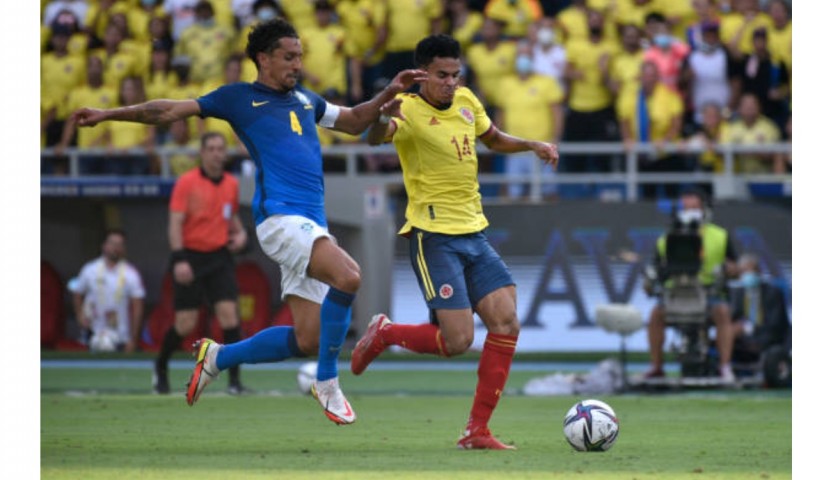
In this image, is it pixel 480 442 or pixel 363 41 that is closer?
pixel 480 442

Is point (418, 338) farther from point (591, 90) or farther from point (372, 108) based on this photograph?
point (591, 90)

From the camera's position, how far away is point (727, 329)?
16.5 metres

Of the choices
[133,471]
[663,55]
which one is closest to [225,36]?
[663,55]

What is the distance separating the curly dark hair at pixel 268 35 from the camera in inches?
385

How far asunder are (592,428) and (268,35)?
2.93 metres

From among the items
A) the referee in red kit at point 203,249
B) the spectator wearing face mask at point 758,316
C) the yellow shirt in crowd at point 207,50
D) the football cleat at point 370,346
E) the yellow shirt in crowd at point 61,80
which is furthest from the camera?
the yellow shirt in crowd at point 61,80

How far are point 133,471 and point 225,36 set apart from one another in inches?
550

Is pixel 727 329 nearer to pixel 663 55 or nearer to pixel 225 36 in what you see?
pixel 663 55

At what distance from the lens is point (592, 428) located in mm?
9445

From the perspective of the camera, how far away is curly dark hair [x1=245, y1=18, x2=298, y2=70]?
385 inches

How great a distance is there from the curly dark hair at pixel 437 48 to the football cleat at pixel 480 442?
7.28ft

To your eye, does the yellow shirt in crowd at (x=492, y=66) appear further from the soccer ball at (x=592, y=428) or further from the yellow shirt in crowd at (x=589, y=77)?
the soccer ball at (x=592, y=428)

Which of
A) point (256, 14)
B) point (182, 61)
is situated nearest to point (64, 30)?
point (182, 61)

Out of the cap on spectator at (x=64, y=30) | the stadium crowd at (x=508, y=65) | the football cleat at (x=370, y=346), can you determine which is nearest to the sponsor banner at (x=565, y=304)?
the stadium crowd at (x=508, y=65)
